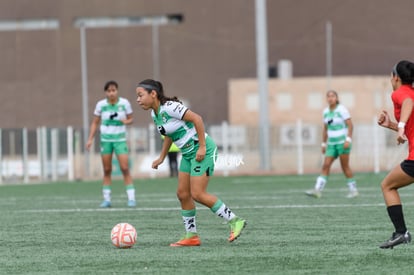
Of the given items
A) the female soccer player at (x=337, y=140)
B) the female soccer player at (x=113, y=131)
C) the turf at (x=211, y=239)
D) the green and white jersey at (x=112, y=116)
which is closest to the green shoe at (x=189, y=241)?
the turf at (x=211, y=239)

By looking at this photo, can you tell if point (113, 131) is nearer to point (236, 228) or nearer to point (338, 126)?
point (338, 126)

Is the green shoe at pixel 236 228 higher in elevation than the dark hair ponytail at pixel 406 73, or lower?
lower

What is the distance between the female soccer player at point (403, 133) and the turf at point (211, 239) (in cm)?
26

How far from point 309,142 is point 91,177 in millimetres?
10498

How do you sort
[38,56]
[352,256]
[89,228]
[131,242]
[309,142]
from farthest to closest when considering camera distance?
[38,56] → [309,142] → [89,228] → [131,242] → [352,256]

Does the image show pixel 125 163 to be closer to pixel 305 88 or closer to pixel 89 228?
pixel 89 228

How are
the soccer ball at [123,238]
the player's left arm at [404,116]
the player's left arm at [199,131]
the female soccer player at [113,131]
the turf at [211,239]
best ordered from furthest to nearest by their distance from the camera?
1. the female soccer player at [113,131]
2. the player's left arm at [199,131]
3. the soccer ball at [123,238]
4. the player's left arm at [404,116]
5. the turf at [211,239]

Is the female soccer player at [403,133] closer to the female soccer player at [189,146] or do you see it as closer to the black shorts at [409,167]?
the black shorts at [409,167]

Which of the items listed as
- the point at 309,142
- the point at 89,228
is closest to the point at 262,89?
the point at 309,142

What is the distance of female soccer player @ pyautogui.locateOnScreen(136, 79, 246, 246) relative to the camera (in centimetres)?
1120

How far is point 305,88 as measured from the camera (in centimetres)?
6097

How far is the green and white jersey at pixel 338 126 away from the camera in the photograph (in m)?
20.4

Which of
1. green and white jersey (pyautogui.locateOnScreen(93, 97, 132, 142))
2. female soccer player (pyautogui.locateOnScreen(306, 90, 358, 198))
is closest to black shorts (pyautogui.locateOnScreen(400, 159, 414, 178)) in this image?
green and white jersey (pyautogui.locateOnScreen(93, 97, 132, 142))

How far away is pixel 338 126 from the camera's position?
2039cm
